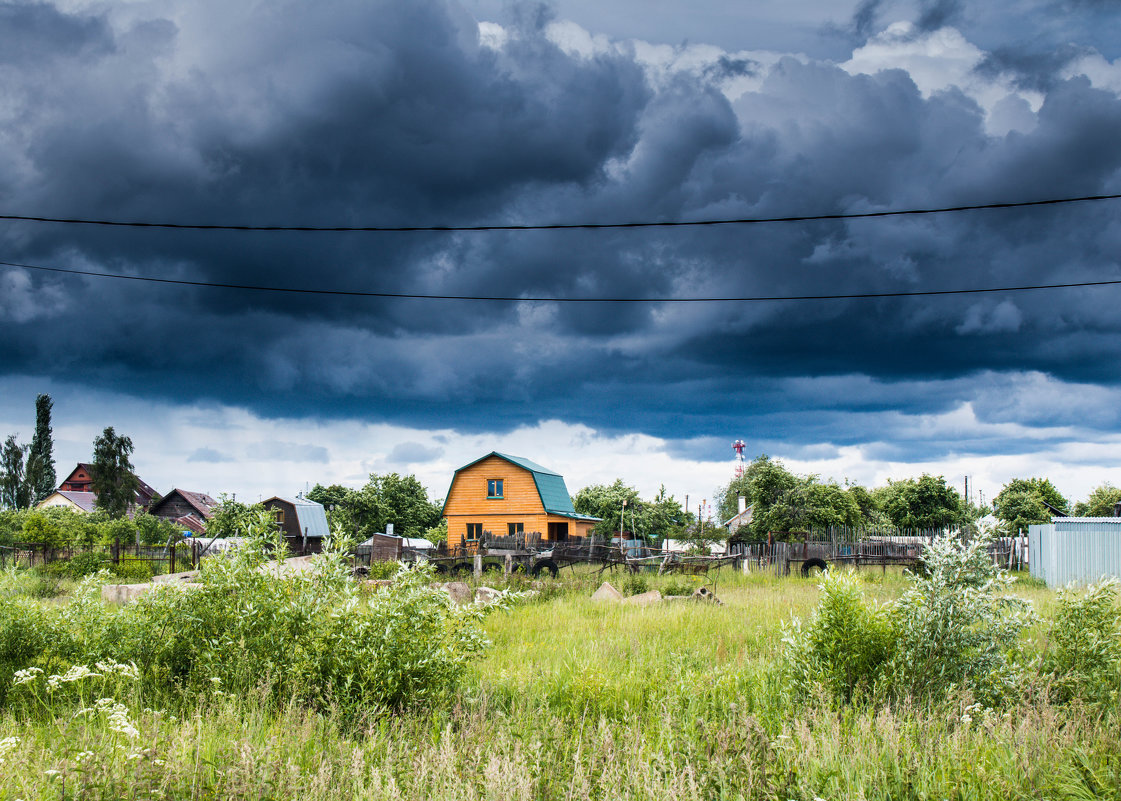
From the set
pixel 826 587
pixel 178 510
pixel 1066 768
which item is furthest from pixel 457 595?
pixel 178 510

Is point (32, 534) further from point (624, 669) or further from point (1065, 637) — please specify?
point (1065, 637)

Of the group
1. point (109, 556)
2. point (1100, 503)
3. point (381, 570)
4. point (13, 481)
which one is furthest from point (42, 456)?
point (1100, 503)

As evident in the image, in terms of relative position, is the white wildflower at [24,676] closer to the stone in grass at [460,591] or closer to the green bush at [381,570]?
the stone in grass at [460,591]

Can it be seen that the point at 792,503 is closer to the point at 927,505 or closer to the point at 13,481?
the point at 927,505

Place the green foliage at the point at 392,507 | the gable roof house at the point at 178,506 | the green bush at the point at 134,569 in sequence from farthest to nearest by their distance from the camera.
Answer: the gable roof house at the point at 178,506
the green foliage at the point at 392,507
the green bush at the point at 134,569

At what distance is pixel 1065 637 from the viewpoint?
6.60 metres

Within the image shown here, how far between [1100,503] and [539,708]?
87.9 meters

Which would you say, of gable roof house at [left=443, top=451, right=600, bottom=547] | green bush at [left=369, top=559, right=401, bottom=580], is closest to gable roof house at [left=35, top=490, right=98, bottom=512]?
gable roof house at [left=443, top=451, right=600, bottom=547]

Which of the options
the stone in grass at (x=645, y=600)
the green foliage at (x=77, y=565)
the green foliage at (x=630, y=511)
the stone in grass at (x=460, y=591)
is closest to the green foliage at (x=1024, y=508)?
the green foliage at (x=630, y=511)

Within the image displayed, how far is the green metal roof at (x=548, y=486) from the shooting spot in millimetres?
41281

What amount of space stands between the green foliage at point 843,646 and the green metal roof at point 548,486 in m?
34.7

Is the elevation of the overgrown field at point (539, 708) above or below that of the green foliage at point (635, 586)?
above

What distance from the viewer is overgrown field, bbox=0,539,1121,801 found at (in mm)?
4066

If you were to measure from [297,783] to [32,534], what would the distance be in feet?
139
